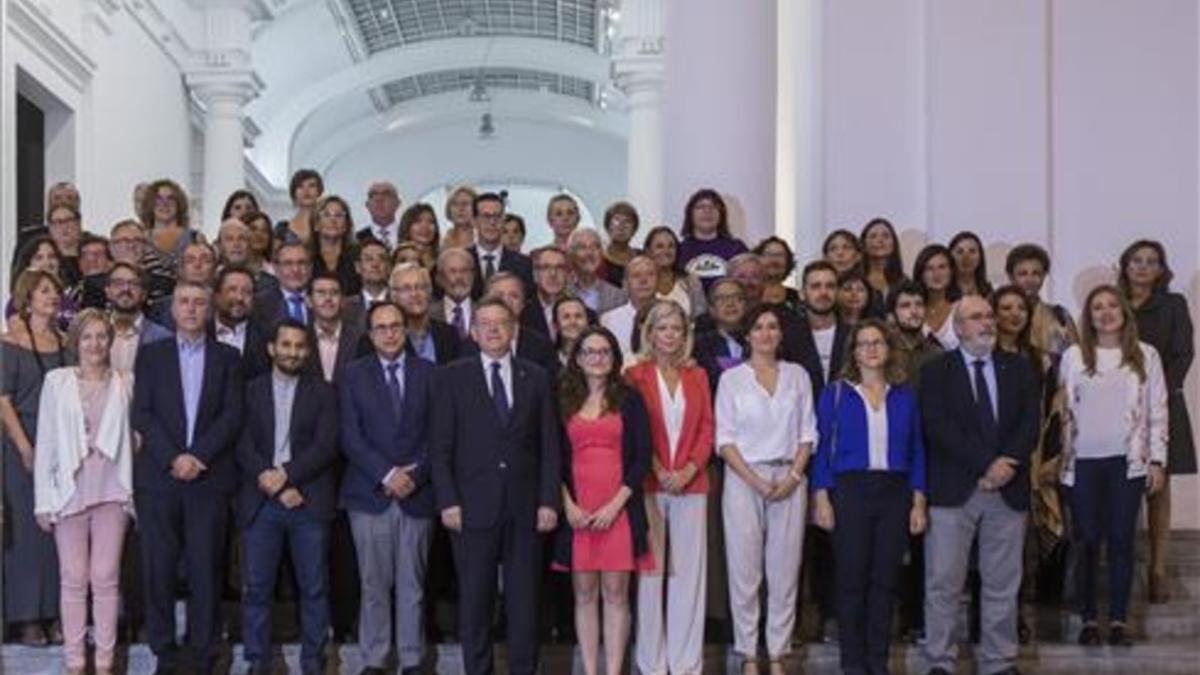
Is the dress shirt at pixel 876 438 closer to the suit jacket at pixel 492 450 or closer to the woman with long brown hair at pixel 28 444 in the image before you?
the suit jacket at pixel 492 450

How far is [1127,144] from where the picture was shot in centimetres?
1047

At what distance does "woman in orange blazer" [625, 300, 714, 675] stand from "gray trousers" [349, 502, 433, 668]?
3.12ft

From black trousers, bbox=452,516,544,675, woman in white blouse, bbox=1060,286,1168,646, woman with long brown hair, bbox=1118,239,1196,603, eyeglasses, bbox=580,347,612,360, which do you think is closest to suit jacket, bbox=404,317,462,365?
eyeglasses, bbox=580,347,612,360

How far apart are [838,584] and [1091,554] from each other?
127 centimetres

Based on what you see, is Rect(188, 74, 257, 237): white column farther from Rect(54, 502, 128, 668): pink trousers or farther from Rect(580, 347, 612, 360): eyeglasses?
Rect(580, 347, 612, 360): eyeglasses

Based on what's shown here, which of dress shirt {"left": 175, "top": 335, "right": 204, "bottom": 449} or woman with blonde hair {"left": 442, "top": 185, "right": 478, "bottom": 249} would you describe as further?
woman with blonde hair {"left": 442, "top": 185, "right": 478, "bottom": 249}

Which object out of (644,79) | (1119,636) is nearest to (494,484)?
(1119,636)

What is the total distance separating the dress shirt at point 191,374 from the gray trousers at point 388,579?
79cm

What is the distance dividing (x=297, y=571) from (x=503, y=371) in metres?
1.22

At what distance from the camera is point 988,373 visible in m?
7.71

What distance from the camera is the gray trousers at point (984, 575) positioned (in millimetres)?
7602

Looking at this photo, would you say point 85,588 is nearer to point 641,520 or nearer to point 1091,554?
point 641,520

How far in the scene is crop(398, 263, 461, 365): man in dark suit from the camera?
25.5 ft

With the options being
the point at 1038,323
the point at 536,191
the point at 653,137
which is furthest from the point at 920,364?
the point at 536,191
